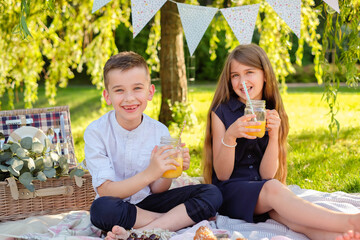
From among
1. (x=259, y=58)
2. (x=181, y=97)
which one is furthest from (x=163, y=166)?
(x=181, y=97)

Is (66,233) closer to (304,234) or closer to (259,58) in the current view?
(304,234)

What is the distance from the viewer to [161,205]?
206cm

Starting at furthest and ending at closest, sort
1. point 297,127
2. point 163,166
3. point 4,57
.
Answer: point 297,127
point 4,57
point 163,166

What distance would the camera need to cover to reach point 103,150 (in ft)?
6.60

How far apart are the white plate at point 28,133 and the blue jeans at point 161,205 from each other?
2.54ft

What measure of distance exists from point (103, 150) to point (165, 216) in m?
0.42

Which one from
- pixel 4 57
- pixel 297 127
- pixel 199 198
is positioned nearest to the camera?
pixel 199 198

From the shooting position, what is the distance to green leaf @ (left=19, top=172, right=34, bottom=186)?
213cm

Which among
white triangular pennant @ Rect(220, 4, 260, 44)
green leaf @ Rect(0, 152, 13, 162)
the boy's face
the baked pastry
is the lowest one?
the baked pastry

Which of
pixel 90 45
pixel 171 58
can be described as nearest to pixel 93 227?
pixel 90 45

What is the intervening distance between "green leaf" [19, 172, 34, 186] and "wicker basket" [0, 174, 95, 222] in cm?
4

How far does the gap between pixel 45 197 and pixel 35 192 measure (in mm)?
77

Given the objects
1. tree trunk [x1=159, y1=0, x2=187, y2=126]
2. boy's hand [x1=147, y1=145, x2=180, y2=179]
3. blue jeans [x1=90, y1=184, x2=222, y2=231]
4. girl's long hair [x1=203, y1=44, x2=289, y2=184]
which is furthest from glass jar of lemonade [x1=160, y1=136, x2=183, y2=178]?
tree trunk [x1=159, y1=0, x2=187, y2=126]

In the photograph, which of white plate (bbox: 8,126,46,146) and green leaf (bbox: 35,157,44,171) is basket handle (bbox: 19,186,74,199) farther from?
white plate (bbox: 8,126,46,146)
